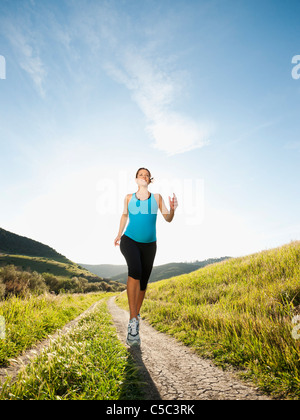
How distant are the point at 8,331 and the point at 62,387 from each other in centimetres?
239

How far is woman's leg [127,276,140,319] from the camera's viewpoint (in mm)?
4098

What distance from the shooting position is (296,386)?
1971mm

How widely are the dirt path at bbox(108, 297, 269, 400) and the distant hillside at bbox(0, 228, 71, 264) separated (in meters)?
118

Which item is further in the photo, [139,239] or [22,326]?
[139,239]

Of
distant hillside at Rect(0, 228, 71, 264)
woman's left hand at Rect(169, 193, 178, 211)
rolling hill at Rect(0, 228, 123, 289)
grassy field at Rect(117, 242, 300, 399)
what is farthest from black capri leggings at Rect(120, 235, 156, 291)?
distant hillside at Rect(0, 228, 71, 264)

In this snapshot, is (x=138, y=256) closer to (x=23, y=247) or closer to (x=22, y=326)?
(x=22, y=326)

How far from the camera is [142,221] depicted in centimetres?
Answer: 445

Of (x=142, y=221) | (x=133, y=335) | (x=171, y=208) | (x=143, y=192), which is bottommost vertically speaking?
(x=133, y=335)

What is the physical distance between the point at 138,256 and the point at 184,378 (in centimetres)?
215

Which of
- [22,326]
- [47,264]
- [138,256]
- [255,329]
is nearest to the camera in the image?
[255,329]

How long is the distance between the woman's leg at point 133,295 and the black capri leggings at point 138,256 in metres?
0.11

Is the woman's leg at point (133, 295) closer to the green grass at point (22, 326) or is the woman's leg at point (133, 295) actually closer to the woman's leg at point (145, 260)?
the woman's leg at point (145, 260)

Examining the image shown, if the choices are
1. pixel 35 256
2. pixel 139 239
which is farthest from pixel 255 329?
pixel 35 256

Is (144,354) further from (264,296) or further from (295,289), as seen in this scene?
(295,289)
